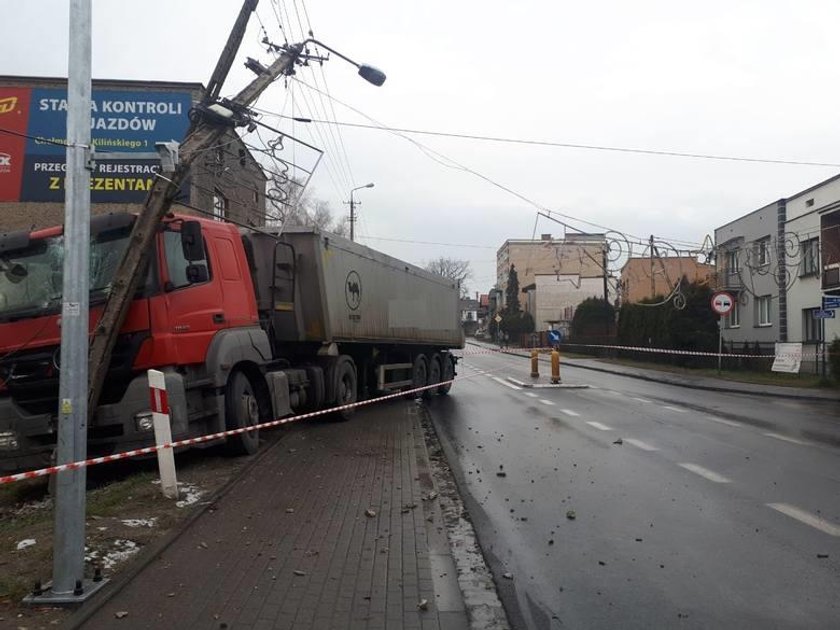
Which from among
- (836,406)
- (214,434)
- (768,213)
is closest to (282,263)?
(214,434)

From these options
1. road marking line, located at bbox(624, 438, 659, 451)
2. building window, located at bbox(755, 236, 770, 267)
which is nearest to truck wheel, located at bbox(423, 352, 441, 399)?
road marking line, located at bbox(624, 438, 659, 451)

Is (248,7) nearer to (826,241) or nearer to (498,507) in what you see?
(498,507)

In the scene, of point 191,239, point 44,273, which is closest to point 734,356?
point 191,239

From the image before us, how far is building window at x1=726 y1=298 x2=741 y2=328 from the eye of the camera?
3457 centimetres

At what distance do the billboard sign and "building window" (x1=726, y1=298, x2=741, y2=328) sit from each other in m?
26.6

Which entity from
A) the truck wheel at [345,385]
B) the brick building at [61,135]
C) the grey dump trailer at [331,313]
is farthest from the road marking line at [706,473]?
the brick building at [61,135]

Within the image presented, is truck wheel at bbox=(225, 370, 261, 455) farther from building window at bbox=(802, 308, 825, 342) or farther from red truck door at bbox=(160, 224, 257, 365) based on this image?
building window at bbox=(802, 308, 825, 342)

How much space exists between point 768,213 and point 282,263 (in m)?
26.1

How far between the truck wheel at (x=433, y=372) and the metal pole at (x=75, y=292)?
1414 centimetres

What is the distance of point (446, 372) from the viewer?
20719 millimetres

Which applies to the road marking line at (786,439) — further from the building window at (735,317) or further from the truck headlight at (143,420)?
the building window at (735,317)

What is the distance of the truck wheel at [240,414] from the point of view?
884 centimetres

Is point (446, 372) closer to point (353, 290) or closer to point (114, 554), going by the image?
point (353, 290)

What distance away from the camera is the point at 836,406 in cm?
1600
